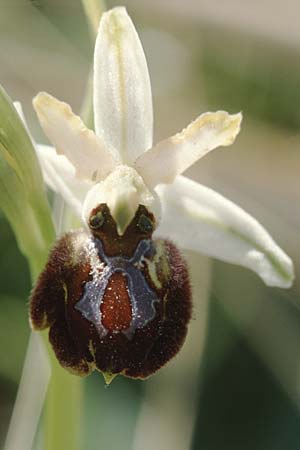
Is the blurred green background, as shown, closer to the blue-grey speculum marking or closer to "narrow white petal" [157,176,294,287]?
"narrow white petal" [157,176,294,287]

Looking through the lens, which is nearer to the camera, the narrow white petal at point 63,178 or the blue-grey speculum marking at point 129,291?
the blue-grey speculum marking at point 129,291

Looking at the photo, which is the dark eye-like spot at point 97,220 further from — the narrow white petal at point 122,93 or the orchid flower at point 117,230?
the narrow white petal at point 122,93

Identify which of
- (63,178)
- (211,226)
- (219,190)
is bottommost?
(219,190)

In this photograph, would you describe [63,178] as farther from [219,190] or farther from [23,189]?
[219,190]

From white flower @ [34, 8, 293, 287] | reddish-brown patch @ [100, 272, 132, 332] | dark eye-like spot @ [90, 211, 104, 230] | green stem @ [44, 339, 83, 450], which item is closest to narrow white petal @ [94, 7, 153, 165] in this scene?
white flower @ [34, 8, 293, 287]

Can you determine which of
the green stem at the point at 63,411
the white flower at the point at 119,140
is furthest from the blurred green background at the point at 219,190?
the white flower at the point at 119,140

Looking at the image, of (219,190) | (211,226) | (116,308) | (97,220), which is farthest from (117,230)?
(219,190)
